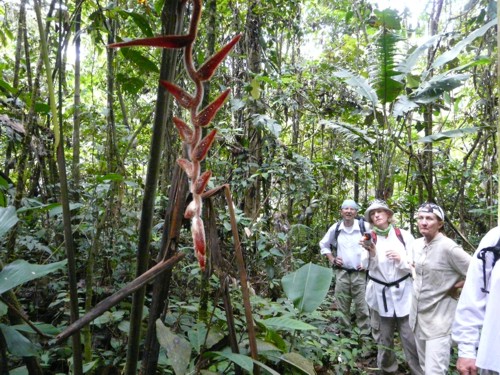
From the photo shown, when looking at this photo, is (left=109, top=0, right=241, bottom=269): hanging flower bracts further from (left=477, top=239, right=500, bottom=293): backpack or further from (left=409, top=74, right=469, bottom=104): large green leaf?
(left=409, top=74, right=469, bottom=104): large green leaf

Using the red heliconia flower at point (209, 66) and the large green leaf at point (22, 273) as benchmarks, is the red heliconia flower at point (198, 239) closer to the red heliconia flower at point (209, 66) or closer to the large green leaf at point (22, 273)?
the red heliconia flower at point (209, 66)

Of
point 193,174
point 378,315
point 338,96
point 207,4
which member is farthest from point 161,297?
point 338,96

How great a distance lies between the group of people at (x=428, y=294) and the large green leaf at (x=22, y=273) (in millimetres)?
1895

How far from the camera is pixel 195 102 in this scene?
45 cm

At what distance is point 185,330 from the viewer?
188cm

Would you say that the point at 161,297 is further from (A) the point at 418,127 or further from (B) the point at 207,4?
(A) the point at 418,127

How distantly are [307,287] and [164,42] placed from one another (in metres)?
1.25

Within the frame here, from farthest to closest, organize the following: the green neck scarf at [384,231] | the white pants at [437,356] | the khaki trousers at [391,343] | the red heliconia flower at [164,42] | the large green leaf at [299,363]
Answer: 1. the green neck scarf at [384,231]
2. the khaki trousers at [391,343]
3. the white pants at [437,356]
4. the large green leaf at [299,363]
5. the red heliconia flower at [164,42]

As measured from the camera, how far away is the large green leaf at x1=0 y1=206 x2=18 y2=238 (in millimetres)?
874

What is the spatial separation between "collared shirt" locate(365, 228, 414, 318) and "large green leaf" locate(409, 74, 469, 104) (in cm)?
145

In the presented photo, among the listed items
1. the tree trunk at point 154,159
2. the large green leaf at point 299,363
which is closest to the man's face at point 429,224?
the large green leaf at point 299,363

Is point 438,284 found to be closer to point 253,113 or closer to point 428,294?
point 428,294

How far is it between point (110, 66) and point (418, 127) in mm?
4552

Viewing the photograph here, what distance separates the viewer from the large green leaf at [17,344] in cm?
84
